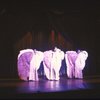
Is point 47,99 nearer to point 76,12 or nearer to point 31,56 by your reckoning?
point 31,56

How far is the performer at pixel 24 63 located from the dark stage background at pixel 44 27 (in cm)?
88

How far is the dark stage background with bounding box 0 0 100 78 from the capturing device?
32.0ft

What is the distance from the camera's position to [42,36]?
34.3ft

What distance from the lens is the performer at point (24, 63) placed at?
9320mm

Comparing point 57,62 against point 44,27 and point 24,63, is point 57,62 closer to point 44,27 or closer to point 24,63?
point 24,63

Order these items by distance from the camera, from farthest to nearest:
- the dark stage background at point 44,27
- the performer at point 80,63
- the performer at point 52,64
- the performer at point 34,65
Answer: the performer at point 80,63 < the dark stage background at point 44,27 < the performer at point 52,64 < the performer at point 34,65

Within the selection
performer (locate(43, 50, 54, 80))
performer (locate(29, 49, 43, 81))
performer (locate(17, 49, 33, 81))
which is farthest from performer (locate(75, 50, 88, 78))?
performer (locate(17, 49, 33, 81))

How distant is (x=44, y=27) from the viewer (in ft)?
33.9

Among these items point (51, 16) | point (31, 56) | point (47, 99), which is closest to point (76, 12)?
point (51, 16)

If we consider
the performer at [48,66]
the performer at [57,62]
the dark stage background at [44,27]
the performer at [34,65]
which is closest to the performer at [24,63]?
the performer at [34,65]

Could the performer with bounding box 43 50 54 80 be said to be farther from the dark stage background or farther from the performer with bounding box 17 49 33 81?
the dark stage background

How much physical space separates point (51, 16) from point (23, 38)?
3.91ft

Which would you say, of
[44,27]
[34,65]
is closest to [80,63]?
[34,65]

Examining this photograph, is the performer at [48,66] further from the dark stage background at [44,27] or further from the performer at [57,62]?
the dark stage background at [44,27]
